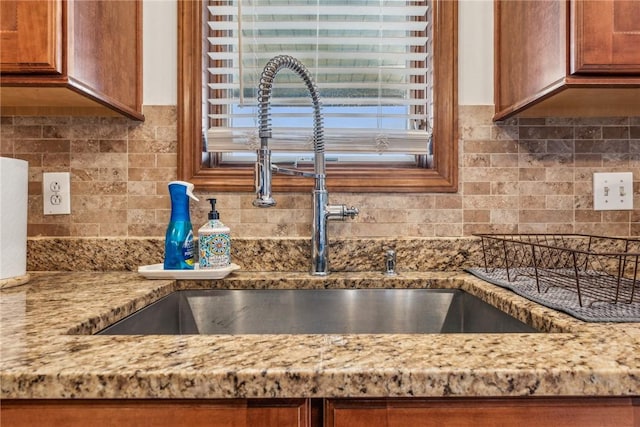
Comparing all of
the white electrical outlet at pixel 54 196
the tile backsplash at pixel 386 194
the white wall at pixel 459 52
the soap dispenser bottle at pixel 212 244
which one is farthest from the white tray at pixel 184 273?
the white wall at pixel 459 52

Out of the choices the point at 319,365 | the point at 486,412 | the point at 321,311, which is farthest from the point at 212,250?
the point at 486,412

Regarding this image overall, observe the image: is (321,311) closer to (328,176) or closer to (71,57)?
(328,176)

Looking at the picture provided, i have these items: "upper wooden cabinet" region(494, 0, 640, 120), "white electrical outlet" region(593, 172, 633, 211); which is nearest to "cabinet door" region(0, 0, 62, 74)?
"upper wooden cabinet" region(494, 0, 640, 120)

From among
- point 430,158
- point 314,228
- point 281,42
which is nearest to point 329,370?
point 314,228

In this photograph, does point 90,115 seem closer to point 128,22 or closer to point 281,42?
point 128,22

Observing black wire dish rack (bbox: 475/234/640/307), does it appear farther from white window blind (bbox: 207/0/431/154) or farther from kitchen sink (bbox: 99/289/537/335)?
white window blind (bbox: 207/0/431/154)

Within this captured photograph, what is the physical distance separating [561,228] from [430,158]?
0.44 meters

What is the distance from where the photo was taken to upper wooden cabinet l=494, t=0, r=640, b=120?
0.84m

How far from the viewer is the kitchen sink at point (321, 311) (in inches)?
40.5

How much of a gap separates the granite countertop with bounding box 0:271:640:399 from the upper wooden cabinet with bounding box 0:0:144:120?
22.4 inches

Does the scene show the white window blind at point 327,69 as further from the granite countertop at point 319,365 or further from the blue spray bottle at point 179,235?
the granite countertop at point 319,365

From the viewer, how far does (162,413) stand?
0.47 metres

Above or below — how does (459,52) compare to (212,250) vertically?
above

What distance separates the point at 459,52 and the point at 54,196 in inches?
50.8
